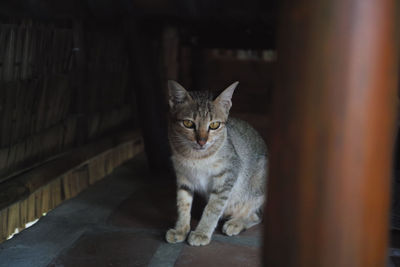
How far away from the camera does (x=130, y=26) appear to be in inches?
110

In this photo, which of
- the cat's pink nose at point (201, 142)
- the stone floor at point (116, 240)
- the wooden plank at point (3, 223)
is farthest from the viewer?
the cat's pink nose at point (201, 142)

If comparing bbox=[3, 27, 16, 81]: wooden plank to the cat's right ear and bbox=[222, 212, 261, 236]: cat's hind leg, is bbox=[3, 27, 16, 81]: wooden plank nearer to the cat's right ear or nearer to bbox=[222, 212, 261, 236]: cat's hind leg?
the cat's right ear

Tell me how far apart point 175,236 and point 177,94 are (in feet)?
2.44

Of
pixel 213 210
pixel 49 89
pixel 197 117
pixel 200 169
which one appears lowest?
pixel 213 210

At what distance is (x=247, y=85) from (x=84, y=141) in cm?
325

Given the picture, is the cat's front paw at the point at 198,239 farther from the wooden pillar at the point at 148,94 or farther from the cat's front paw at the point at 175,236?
the wooden pillar at the point at 148,94

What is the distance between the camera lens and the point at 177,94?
7.71 feet

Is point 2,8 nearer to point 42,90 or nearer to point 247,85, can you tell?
point 42,90

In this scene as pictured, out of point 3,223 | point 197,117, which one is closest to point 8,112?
point 3,223

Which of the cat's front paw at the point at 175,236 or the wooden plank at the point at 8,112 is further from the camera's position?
the wooden plank at the point at 8,112

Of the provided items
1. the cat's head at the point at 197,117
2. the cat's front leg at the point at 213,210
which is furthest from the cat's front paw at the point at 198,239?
the cat's head at the point at 197,117

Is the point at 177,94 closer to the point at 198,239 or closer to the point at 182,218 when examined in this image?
the point at 182,218

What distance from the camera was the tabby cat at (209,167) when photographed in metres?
2.24

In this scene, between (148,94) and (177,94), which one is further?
(148,94)
